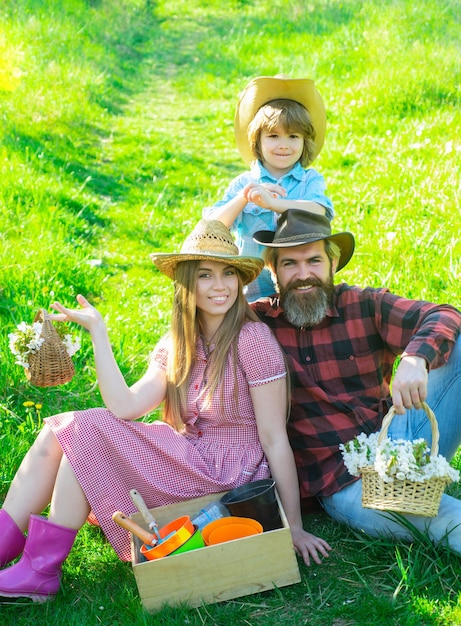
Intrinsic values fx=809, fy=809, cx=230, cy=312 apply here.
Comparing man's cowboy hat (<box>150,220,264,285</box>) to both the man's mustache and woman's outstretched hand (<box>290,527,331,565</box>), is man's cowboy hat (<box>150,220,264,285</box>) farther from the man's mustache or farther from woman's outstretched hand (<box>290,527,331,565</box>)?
woman's outstretched hand (<box>290,527,331,565</box>)

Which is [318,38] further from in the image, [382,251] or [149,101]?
[382,251]

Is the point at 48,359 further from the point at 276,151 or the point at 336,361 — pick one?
the point at 276,151

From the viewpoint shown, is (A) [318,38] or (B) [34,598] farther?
(A) [318,38]

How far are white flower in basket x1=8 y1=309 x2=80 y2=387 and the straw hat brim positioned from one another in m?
0.56

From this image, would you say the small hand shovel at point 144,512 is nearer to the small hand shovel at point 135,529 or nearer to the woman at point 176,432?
the small hand shovel at point 135,529

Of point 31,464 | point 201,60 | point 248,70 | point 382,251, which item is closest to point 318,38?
point 248,70

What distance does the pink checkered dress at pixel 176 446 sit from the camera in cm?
333

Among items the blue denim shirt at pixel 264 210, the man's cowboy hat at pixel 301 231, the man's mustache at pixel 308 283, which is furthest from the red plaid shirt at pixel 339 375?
the blue denim shirt at pixel 264 210

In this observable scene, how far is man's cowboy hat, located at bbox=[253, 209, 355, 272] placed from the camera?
3.66 m

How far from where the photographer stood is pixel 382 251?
6051 mm

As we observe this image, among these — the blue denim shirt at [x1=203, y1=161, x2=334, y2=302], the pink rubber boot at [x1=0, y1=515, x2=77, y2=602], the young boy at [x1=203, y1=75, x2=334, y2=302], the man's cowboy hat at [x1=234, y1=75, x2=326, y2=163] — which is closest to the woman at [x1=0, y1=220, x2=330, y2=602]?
the pink rubber boot at [x1=0, y1=515, x2=77, y2=602]

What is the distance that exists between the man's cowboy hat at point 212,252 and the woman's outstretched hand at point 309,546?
1.17 metres

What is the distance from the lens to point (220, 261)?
11.6 feet

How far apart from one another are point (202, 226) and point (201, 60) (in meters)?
10.8
